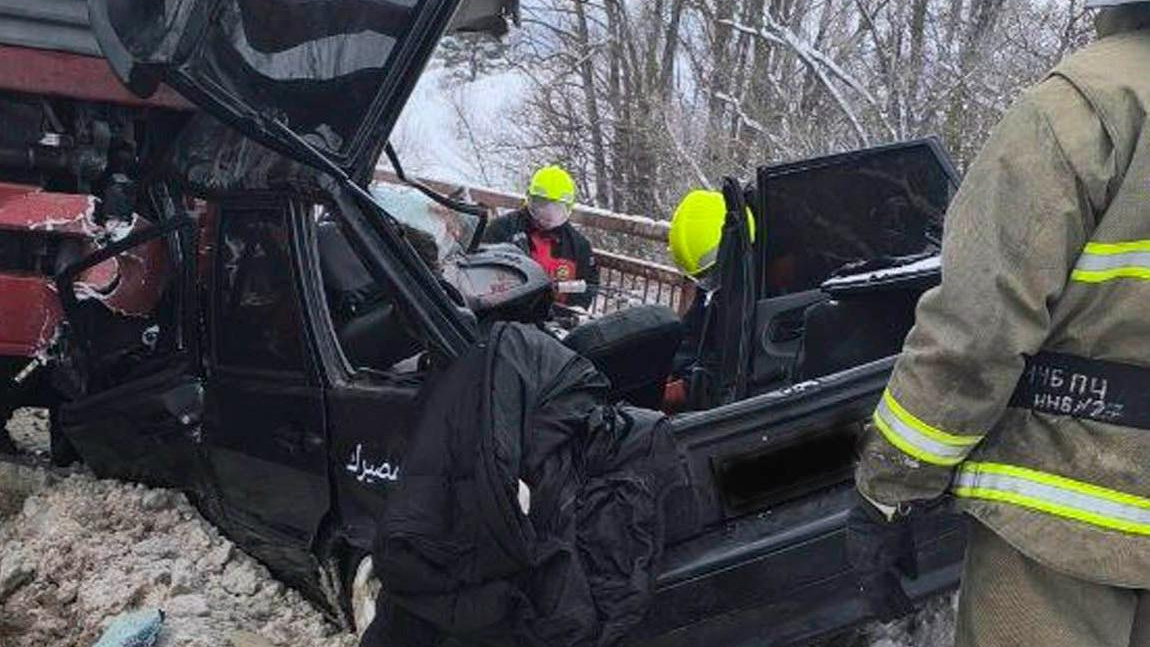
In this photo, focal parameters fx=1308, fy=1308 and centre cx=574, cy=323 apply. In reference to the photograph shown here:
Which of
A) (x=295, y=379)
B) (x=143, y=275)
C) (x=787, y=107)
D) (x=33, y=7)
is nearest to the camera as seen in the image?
(x=295, y=379)

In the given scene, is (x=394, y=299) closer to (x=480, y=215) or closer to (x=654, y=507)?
(x=654, y=507)

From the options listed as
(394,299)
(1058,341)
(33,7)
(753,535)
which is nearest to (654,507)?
(753,535)

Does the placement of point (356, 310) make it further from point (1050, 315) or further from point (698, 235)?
point (1050, 315)

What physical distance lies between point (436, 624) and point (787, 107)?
13642 mm

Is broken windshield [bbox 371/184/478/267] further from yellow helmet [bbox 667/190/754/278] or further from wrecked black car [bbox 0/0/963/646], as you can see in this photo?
yellow helmet [bbox 667/190/754/278]

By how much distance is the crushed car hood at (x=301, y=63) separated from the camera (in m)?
3.18

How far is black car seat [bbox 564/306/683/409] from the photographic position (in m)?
3.82

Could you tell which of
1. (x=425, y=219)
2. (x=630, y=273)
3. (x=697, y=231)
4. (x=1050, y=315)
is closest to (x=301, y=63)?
(x=425, y=219)

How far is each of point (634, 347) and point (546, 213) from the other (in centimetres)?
358

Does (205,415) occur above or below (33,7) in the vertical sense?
below

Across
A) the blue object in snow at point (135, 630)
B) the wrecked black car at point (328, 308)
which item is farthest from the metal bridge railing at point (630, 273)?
the blue object in snow at point (135, 630)

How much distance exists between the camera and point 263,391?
3834mm

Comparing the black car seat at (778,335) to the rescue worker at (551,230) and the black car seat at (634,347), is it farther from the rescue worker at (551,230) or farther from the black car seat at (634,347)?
the rescue worker at (551,230)

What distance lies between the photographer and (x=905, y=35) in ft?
46.8
